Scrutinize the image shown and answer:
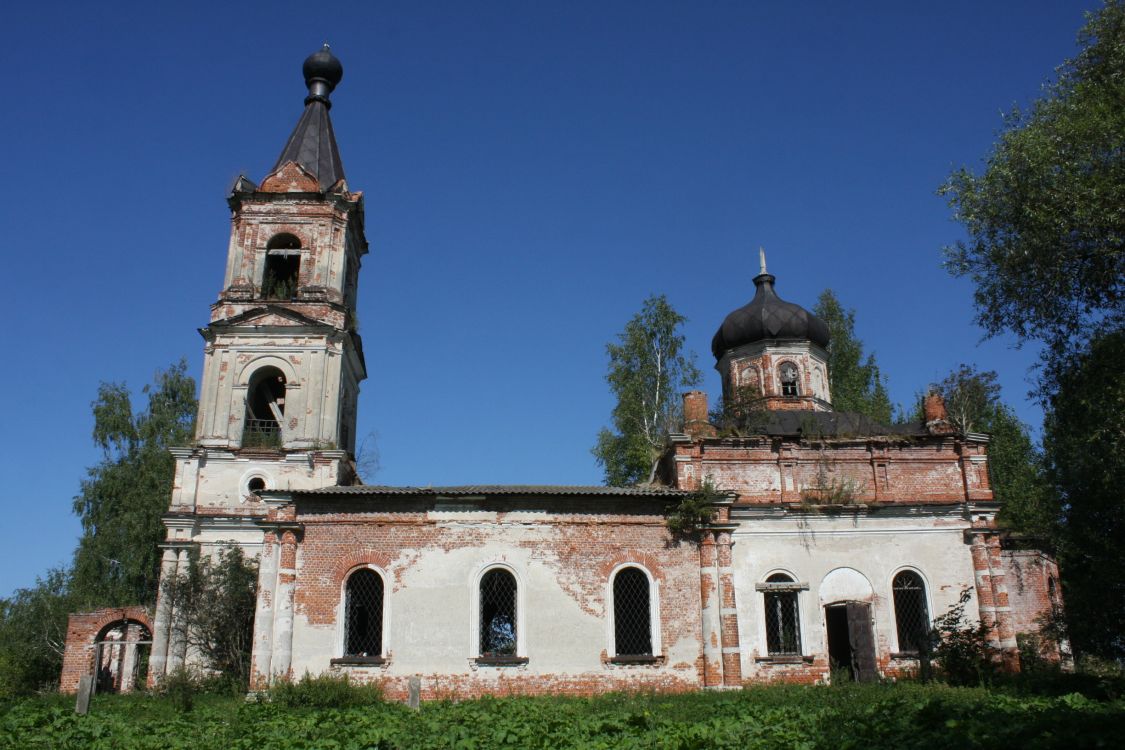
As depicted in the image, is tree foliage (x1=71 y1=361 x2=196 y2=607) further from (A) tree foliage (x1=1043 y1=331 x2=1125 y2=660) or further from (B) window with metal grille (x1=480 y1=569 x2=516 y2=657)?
(A) tree foliage (x1=1043 y1=331 x2=1125 y2=660)

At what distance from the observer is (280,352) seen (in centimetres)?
2384

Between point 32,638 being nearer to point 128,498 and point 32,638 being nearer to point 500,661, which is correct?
point 128,498

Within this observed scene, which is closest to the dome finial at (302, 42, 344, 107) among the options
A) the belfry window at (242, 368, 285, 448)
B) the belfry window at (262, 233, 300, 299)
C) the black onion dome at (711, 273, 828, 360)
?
the belfry window at (262, 233, 300, 299)

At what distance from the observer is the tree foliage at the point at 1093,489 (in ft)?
47.4

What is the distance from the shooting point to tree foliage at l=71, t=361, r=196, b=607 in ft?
109

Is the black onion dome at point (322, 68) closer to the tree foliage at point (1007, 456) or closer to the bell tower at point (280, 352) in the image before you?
the bell tower at point (280, 352)

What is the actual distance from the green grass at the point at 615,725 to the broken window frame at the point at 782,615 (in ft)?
10.5

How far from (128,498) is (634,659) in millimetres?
24421

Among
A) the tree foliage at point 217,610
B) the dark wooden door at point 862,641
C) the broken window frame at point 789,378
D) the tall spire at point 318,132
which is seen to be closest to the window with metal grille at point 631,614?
the dark wooden door at point 862,641

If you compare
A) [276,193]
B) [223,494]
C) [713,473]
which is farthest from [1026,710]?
[276,193]

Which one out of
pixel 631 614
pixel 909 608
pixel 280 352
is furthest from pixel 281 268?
pixel 909 608

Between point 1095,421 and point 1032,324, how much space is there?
1.97 meters

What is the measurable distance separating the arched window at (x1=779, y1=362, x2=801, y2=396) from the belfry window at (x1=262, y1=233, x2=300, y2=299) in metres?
15.8

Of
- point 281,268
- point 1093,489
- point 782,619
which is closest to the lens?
point 1093,489
